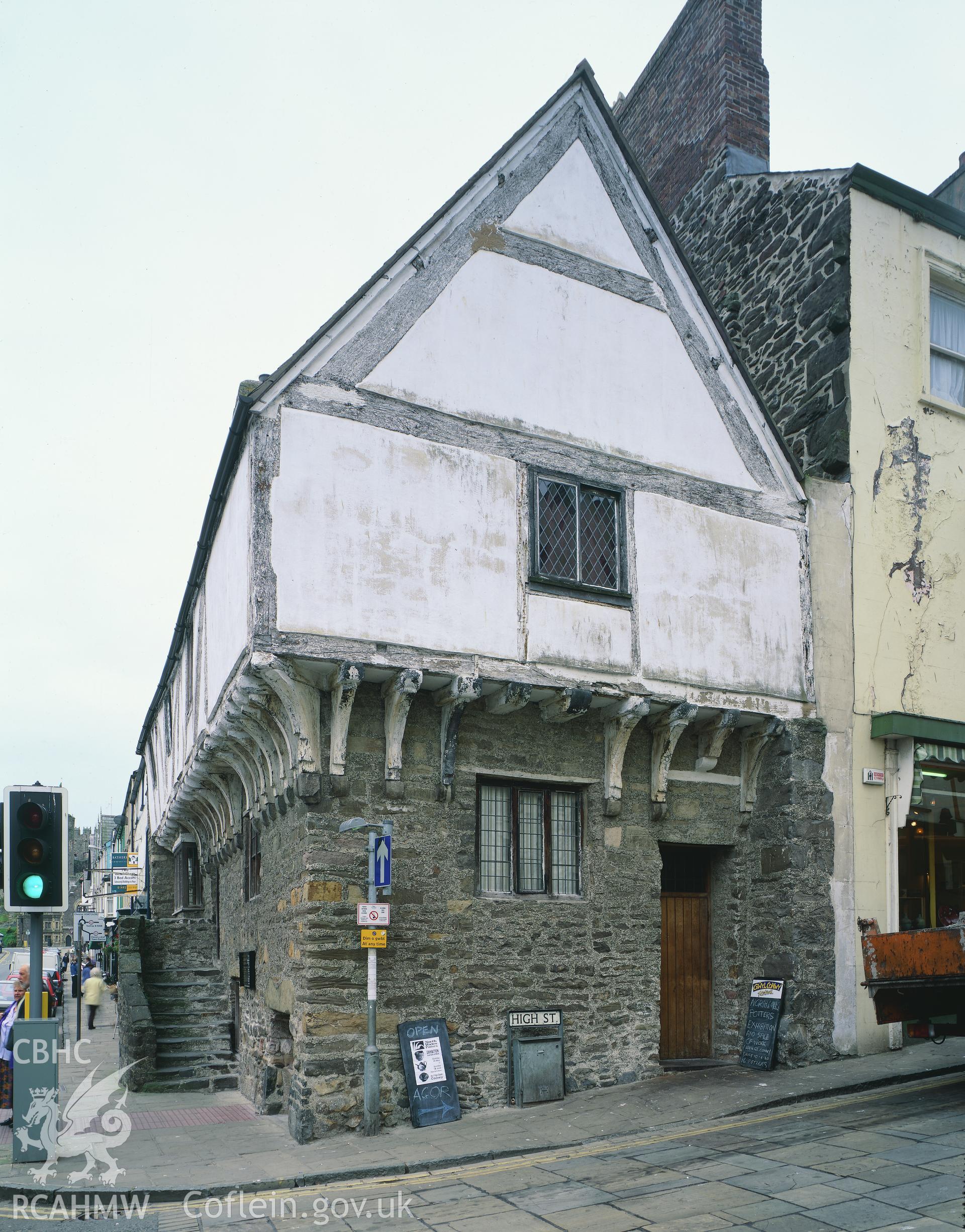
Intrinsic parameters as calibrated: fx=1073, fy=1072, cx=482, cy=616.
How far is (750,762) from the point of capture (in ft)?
41.0

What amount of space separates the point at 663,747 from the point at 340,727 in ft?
12.5

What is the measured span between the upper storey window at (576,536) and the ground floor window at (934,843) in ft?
14.6

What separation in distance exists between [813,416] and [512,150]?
A: 4.99m

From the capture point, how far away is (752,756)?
41.0 feet

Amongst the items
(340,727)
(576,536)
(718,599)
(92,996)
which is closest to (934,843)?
(718,599)

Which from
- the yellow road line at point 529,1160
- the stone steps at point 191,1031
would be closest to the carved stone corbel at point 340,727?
the yellow road line at point 529,1160

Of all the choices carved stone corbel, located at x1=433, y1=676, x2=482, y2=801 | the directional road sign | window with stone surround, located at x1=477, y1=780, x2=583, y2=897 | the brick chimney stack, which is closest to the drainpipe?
window with stone surround, located at x1=477, y1=780, x2=583, y2=897

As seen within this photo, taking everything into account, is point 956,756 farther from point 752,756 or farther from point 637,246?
point 637,246

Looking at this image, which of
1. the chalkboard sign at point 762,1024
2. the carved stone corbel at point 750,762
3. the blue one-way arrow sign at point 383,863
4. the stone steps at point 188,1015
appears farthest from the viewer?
the stone steps at point 188,1015

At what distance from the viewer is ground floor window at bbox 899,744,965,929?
12867 millimetres

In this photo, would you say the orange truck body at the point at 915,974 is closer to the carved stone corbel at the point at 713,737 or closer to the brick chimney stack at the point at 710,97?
the carved stone corbel at the point at 713,737

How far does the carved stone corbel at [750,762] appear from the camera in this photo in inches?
489

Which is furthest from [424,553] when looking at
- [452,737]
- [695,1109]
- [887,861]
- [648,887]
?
[887,861]

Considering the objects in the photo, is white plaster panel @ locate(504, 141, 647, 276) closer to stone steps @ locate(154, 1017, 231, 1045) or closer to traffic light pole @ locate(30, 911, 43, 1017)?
traffic light pole @ locate(30, 911, 43, 1017)
